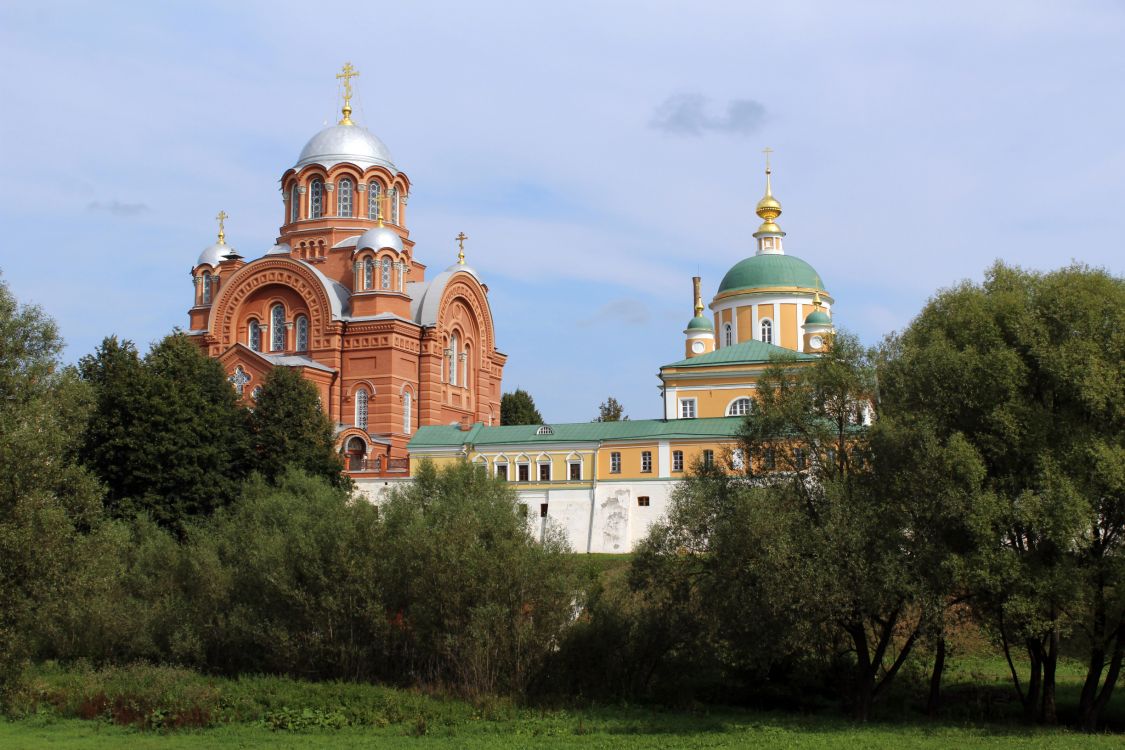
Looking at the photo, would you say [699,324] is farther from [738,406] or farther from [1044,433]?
[1044,433]

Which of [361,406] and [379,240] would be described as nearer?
[361,406]

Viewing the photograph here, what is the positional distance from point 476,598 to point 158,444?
15266mm

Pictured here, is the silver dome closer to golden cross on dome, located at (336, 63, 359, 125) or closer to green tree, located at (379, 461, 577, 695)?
golden cross on dome, located at (336, 63, 359, 125)

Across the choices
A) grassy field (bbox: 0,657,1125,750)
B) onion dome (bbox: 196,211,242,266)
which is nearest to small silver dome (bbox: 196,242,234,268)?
onion dome (bbox: 196,211,242,266)

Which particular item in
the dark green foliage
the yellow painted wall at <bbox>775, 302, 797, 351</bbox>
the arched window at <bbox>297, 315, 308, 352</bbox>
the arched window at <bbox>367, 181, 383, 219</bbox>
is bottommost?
the dark green foliage

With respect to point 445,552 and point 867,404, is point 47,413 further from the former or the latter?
point 867,404

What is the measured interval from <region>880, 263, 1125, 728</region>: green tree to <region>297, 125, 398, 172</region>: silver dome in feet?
111

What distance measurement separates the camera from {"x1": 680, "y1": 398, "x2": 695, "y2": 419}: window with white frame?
150 ft

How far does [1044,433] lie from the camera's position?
21531mm

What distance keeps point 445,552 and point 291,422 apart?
16.9 meters

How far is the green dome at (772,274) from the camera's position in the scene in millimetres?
54750

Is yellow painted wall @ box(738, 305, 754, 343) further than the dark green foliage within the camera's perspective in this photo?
Yes

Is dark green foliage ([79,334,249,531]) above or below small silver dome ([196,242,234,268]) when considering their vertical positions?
below

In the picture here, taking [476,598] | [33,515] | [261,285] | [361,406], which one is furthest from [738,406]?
[33,515]
